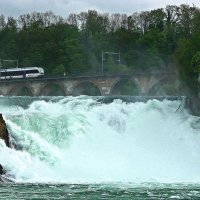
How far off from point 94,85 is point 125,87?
4904 millimetres

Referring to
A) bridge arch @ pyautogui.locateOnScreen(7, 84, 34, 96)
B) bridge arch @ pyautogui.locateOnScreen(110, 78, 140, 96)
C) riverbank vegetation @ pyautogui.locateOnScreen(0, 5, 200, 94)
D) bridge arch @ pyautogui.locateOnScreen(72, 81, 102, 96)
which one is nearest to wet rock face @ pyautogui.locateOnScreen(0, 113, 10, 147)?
bridge arch @ pyautogui.locateOnScreen(110, 78, 140, 96)

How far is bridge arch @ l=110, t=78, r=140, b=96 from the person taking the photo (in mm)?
68206

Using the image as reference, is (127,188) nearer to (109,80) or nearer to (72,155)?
(72,155)

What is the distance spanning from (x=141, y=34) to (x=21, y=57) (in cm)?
2033

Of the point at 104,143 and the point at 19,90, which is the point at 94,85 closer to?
the point at 19,90

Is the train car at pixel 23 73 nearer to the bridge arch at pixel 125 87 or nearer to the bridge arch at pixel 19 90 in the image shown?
the bridge arch at pixel 19 90

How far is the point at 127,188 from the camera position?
22594 mm

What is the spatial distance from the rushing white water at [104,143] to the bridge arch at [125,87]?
2773 centimetres

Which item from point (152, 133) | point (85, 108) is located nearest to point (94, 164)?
point (152, 133)

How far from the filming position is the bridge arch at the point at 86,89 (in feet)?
236

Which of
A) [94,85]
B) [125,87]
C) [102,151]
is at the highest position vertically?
→ [94,85]

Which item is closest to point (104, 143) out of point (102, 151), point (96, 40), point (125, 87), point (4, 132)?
point (102, 151)

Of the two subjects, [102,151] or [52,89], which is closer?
[102,151]

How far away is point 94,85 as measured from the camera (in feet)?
233
